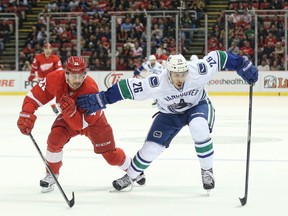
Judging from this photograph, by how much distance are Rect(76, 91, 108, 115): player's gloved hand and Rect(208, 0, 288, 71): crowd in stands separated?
13.3m

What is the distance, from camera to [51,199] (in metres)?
4.96

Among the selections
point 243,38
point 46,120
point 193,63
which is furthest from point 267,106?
point 193,63

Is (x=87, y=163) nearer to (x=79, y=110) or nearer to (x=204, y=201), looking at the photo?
(x=79, y=110)

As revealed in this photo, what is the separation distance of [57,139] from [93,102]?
1.59 ft

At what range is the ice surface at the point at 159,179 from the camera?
180 inches

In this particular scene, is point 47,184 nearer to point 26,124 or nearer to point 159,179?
point 26,124

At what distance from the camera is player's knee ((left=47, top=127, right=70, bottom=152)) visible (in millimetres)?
5262

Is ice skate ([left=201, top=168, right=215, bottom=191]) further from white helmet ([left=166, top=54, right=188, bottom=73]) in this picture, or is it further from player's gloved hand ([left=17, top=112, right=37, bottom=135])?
player's gloved hand ([left=17, top=112, right=37, bottom=135])

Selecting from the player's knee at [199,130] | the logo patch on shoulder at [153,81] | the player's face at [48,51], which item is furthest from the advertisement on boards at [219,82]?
the logo patch on shoulder at [153,81]

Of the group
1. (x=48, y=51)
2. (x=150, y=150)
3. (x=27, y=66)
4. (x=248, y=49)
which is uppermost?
(x=150, y=150)

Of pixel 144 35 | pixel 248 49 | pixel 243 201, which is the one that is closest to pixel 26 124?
pixel 243 201

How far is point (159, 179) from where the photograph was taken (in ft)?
19.2

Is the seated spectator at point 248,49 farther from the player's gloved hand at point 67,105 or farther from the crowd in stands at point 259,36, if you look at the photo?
the player's gloved hand at point 67,105

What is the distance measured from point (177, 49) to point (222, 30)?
1159 millimetres
